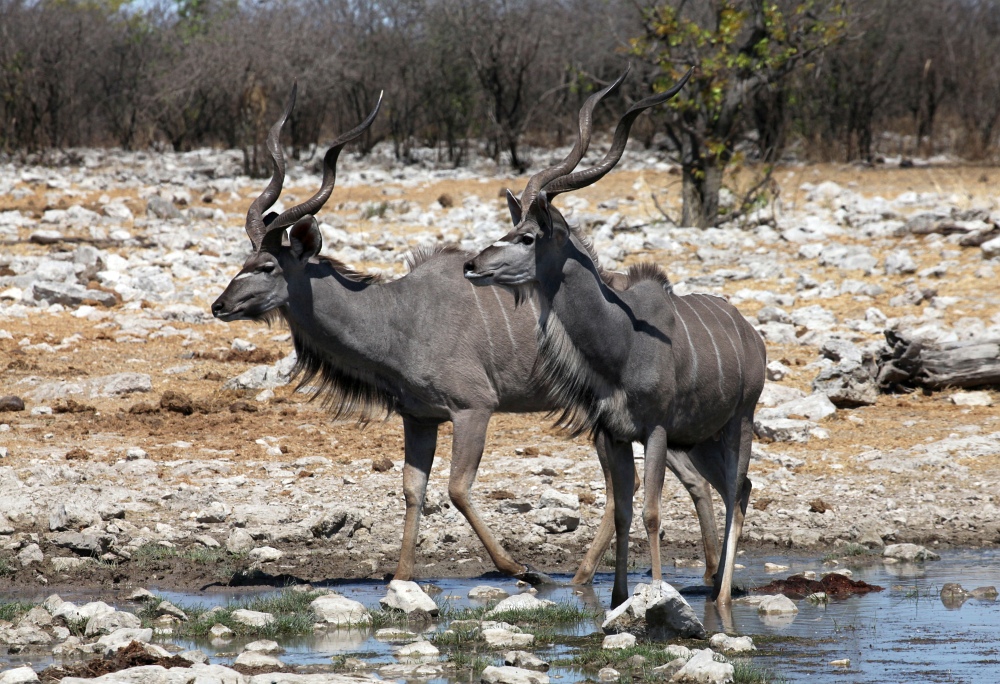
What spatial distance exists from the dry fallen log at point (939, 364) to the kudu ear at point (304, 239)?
490 centimetres

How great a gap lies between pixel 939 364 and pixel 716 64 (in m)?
6.72

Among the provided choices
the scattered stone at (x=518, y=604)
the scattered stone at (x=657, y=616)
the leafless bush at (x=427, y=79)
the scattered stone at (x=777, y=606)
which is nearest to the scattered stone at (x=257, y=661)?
the scattered stone at (x=518, y=604)

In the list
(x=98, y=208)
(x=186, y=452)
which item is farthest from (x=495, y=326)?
(x=98, y=208)

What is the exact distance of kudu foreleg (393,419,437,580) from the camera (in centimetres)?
598

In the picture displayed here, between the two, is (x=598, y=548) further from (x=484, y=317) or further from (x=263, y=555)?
(x=263, y=555)

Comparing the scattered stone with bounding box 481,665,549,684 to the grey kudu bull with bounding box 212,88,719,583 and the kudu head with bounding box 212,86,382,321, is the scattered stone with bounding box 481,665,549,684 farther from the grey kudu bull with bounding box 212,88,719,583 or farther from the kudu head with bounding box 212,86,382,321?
the kudu head with bounding box 212,86,382,321

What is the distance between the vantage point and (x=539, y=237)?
5.20 m

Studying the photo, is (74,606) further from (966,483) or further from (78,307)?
(78,307)

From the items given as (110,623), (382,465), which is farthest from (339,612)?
(382,465)

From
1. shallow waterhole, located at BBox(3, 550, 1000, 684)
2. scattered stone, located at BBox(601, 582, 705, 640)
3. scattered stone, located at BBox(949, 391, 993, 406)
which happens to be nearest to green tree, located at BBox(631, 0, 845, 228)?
scattered stone, located at BBox(949, 391, 993, 406)

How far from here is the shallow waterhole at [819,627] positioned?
14.6 ft

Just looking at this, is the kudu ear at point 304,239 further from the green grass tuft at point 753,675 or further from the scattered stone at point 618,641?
the green grass tuft at point 753,675

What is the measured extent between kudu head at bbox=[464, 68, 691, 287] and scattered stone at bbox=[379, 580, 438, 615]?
4.20 ft

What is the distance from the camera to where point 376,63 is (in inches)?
1142
